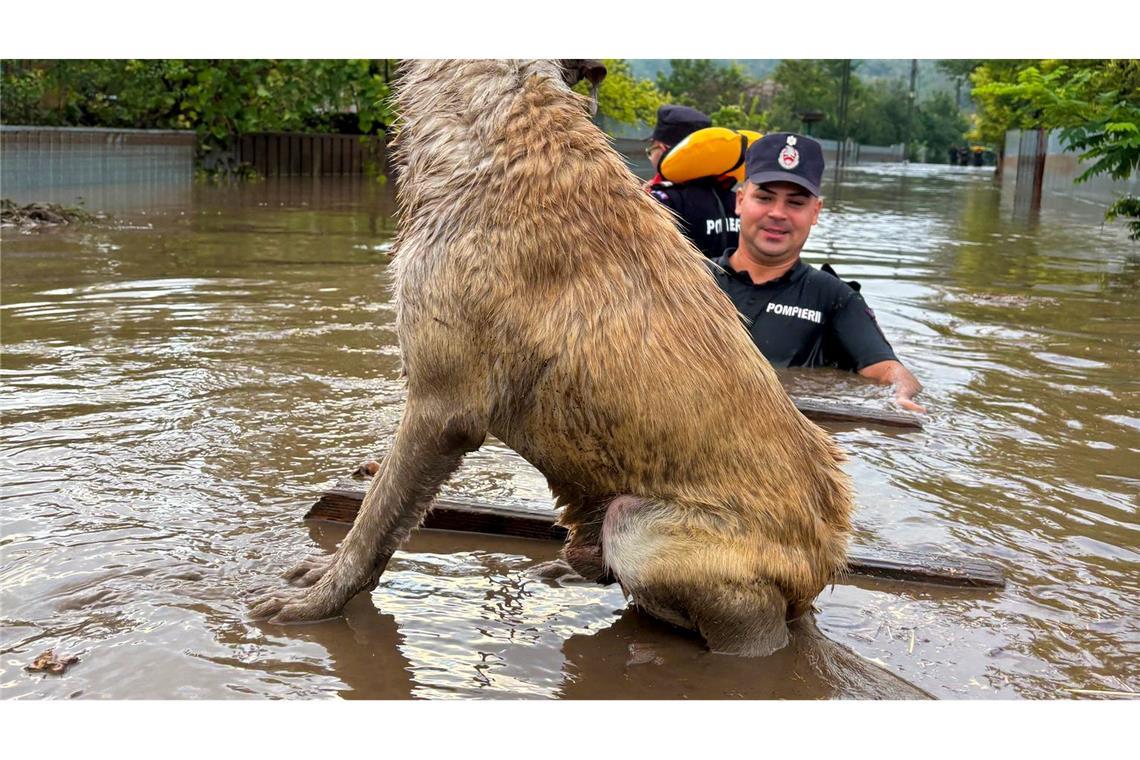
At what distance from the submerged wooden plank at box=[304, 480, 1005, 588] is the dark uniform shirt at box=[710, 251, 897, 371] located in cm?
264

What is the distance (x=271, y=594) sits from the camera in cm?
373

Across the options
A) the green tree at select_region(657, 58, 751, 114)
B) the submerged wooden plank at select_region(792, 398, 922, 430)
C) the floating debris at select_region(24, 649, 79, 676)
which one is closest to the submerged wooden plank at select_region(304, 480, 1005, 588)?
the floating debris at select_region(24, 649, 79, 676)

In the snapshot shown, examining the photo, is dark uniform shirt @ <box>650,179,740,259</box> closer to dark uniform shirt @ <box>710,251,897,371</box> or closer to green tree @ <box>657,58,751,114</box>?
dark uniform shirt @ <box>710,251,897,371</box>

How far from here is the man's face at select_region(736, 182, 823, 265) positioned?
6129mm

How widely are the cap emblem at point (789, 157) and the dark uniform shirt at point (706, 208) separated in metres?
2.32

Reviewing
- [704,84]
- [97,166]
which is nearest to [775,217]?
[97,166]

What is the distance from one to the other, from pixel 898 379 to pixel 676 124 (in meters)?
3.65

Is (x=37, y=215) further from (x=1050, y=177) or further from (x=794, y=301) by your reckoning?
(x=1050, y=177)

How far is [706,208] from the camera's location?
822cm

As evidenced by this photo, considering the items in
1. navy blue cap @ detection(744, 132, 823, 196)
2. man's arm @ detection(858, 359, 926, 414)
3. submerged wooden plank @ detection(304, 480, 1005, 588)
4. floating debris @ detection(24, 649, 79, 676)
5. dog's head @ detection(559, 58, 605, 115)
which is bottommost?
floating debris @ detection(24, 649, 79, 676)

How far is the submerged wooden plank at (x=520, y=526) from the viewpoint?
4.16 m

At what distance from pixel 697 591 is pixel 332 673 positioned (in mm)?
1134

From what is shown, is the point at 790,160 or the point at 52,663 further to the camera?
the point at 790,160

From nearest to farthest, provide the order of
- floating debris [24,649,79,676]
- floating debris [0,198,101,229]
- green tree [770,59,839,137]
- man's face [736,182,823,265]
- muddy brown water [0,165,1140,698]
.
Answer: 1. floating debris [24,649,79,676]
2. muddy brown water [0,165,1140,698]
3. man's face [736,182,823,265]
4. floating debris [0,198,101,229]
5. green tree [770,59,839,137]
